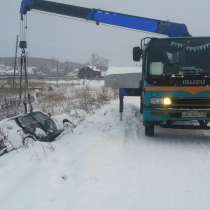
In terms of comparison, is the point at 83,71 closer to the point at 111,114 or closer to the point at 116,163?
the point at 111,114

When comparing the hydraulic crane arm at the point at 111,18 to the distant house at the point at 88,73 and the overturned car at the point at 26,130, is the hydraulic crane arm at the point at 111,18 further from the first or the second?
the distant house at the point at 88,73

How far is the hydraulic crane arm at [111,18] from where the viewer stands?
1453 cm

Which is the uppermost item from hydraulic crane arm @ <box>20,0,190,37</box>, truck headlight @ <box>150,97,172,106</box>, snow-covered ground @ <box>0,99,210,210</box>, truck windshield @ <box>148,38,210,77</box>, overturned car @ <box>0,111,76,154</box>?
hydraulic crane arm @ <box>20,0,190,37</box>

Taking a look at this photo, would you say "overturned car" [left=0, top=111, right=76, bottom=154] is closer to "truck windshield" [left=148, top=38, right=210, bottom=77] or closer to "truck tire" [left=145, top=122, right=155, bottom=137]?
"truck tire" [left=145, top=122, right=155, bottom=137]

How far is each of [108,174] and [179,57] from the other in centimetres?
472

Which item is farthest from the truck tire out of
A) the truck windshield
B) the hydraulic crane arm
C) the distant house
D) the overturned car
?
the distant house

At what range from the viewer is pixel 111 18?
14938 mm

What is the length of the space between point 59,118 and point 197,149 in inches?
261

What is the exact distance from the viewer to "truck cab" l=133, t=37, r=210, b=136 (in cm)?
1081

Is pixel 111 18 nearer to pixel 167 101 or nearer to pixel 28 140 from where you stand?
pixel 167 101

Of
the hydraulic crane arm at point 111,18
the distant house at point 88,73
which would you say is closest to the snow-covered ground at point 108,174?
the hydraulic crane arm at point 111,18

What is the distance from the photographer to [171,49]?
36.8 feet

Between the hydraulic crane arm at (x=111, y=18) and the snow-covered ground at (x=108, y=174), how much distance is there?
437 centimetres

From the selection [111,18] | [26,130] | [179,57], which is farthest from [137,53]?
[26,130]
